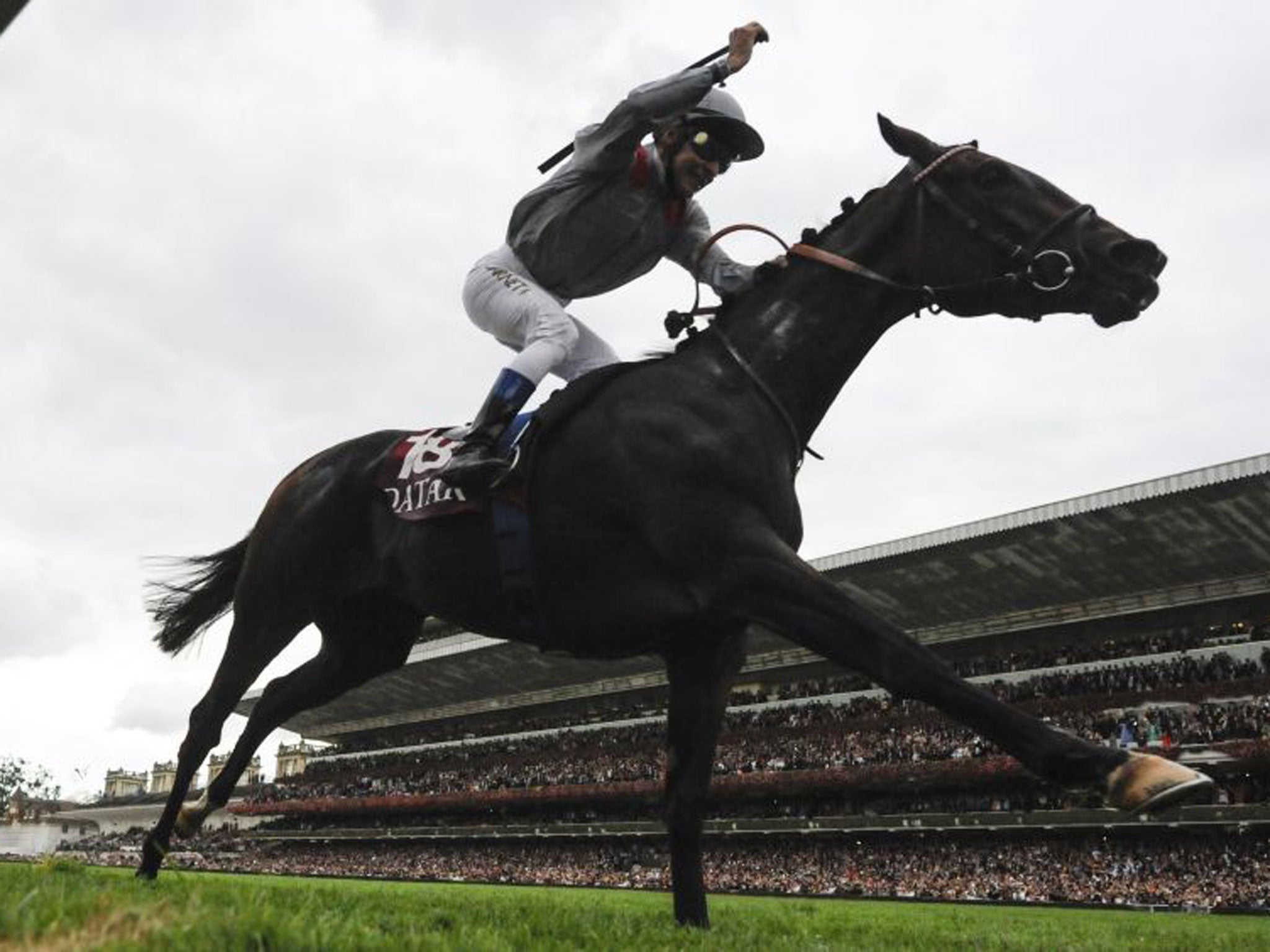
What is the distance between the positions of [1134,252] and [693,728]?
2.72 meters

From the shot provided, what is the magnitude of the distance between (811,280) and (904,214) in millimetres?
508

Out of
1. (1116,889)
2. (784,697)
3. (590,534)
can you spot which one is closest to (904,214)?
(590,534)

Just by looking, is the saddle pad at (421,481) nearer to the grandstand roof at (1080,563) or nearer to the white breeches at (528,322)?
the white breeches at (528,322)

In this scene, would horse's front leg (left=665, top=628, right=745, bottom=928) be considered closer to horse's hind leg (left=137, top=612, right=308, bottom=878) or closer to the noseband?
the noseband

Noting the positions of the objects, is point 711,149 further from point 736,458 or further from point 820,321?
point 736,458

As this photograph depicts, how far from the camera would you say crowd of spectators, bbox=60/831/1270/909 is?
83.9 ft

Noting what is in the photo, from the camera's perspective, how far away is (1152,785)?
11.2 ft

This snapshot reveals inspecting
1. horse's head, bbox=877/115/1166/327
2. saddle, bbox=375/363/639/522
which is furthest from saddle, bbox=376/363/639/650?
horse's head, bbox=877/115/1166/327

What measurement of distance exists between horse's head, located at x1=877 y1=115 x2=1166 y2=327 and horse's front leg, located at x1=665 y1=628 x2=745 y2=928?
1.83 m

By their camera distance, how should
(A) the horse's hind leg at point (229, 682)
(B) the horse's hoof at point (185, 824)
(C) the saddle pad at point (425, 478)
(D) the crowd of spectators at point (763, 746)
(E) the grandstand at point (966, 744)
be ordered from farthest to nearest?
1. (D) the crowd of spectators at point (763, 746)
2. (E) the grandstand at point (966, 744)
3. (B) the horse's hoof at point (185, 824)
4. (A) the horse's hind leg at point (229, 682)
5. (C) the saddle pad at point (425, 478)

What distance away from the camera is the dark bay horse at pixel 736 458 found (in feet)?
14.4

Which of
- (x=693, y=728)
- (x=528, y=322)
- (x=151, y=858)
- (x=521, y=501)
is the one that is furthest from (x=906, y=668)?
(x=151, y=858)

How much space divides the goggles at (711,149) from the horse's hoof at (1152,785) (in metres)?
3.10

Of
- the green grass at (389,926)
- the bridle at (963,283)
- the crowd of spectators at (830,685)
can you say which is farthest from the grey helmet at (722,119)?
the crowd of spectators at (830,685)
